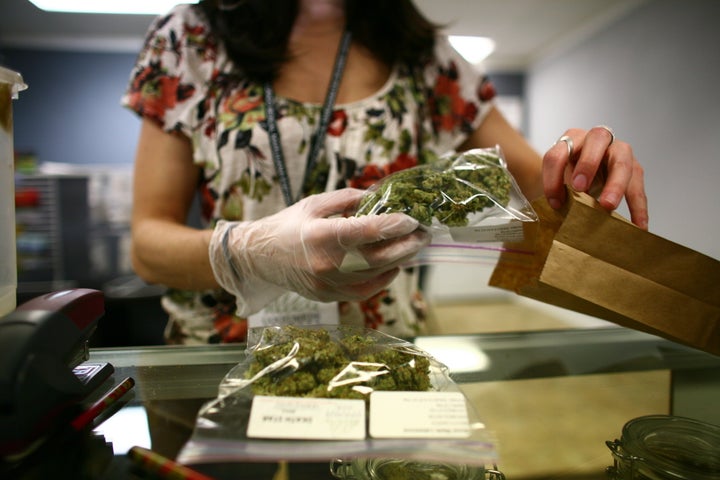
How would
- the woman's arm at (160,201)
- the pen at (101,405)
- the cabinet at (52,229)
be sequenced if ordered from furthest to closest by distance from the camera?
1. the cabinet at (52,229)
2. the woman's arm at (160,201)
3. the pen at (101,405)

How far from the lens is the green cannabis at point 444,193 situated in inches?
26.3

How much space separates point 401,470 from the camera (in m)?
0.42

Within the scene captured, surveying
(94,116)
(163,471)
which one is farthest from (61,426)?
(94,116)

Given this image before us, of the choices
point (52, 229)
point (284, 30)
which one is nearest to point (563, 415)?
point (284, 30)

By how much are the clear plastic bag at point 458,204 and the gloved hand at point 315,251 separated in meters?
0.03

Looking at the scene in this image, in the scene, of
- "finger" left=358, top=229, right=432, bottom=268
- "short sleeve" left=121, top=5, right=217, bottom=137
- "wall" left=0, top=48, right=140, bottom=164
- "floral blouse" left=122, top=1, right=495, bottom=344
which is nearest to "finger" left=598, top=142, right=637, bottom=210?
"finger" left=358, top=229, right=432, bottom=268

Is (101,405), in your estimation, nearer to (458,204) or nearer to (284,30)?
(458,204)

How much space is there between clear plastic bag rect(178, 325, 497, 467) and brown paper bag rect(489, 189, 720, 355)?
0.22 meters

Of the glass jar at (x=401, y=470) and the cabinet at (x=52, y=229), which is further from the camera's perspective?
the cabinet at (x=52, y=229)

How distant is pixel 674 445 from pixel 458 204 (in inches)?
15.5

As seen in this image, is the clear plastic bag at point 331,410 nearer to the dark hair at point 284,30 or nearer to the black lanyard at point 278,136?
the black lanyard at point 278,136

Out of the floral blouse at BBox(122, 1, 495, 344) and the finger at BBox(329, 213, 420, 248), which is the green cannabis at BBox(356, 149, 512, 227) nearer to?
the finger at BBox(329, 213, 420, 248)

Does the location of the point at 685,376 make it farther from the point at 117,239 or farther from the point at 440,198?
the point at 117,239

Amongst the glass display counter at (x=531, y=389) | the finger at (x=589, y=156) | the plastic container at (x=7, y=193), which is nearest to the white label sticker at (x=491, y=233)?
the finger at (x=589, y=156)
